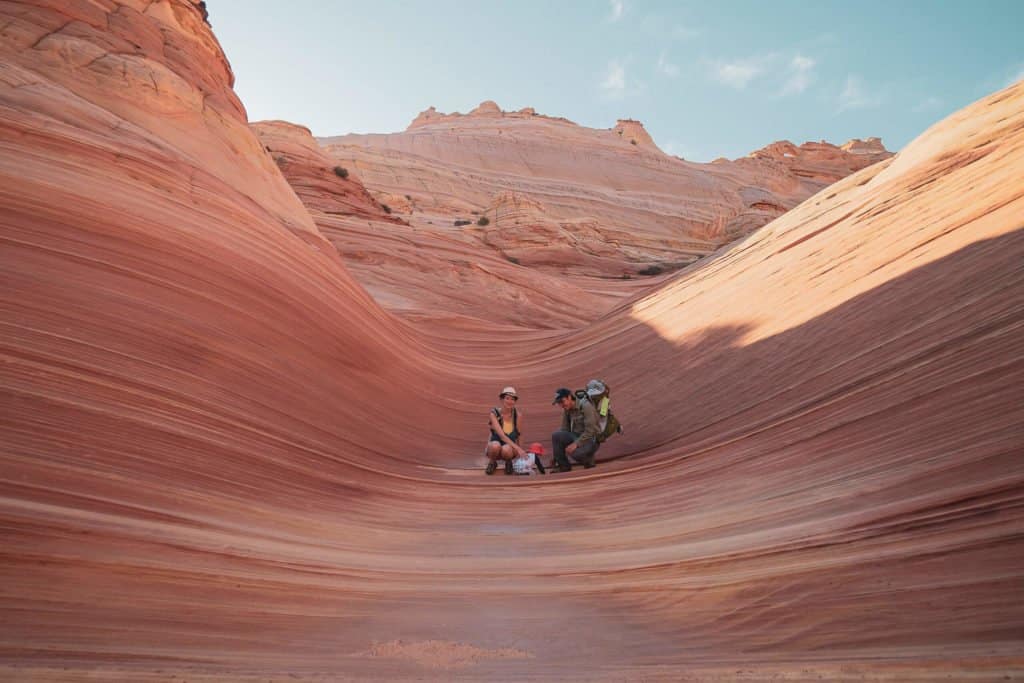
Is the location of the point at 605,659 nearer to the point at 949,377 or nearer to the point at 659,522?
the point at 659,522

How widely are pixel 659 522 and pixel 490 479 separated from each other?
90.2 inches

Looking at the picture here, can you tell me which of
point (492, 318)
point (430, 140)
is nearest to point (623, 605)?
point (492, 318)

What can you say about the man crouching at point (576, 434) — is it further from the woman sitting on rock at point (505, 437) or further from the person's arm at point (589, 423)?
the woman sitting on rock at point (505, 437)

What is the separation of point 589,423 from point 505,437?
0.72 meters

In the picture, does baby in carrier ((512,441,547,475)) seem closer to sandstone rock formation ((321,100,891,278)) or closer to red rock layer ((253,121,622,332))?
red rock layer ((253,121,622,332))

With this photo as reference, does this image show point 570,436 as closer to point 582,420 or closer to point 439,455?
point 582,420

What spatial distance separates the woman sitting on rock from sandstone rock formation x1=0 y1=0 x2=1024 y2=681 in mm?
268

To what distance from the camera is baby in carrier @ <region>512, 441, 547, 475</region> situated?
22.1ft

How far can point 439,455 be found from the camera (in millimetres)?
7500

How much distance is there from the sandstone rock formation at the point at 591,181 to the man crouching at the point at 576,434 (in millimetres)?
15980

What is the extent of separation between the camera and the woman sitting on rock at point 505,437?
6777 millimetres

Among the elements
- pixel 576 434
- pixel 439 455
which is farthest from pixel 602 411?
pixel 439 455

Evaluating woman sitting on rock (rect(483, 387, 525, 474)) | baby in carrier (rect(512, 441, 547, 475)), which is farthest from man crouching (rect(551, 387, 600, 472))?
woman sitting on rock (rect(483, 387, 525, 474))

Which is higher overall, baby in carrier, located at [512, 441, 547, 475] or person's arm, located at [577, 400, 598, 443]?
person's arm, located at [577, 400, 598, 443]
